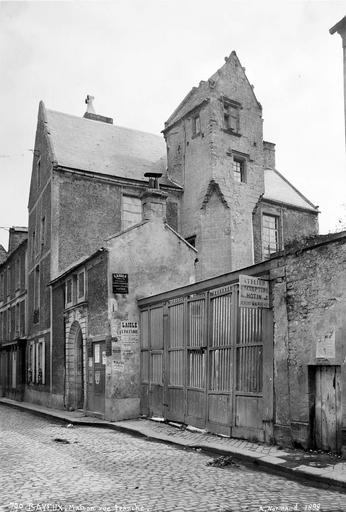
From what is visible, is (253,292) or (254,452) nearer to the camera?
(254,452)

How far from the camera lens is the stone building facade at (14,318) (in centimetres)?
2778

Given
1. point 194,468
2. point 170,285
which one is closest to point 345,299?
point 194,468

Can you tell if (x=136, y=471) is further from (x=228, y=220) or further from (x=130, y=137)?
(x=130, y=137)

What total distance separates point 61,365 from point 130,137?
12320 millimetres

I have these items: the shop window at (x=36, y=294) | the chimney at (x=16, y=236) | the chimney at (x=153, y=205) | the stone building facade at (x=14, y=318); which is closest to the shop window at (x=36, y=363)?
the stone building facade at (x=14, y=318)

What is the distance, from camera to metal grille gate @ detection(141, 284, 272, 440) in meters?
10.9

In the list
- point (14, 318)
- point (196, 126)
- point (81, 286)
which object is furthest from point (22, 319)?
point (196, 126)

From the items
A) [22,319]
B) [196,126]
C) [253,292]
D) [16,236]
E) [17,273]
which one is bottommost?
[22,319]

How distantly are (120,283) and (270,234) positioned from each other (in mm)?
12371

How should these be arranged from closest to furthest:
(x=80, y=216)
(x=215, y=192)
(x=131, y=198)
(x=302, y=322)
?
1. (x=302, y=322)
2. (x=80, y=216)
3. (x=215, y=192)
4. (x=131, y=198)

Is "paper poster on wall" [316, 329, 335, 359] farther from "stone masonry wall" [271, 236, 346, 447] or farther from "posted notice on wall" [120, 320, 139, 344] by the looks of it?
"posted notice on wall" [120, 320, 139, 344]

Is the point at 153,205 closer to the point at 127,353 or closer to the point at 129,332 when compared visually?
the point at 129,332

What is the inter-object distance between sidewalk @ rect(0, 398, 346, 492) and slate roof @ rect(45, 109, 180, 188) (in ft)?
40.3

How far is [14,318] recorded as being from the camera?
101 ft
